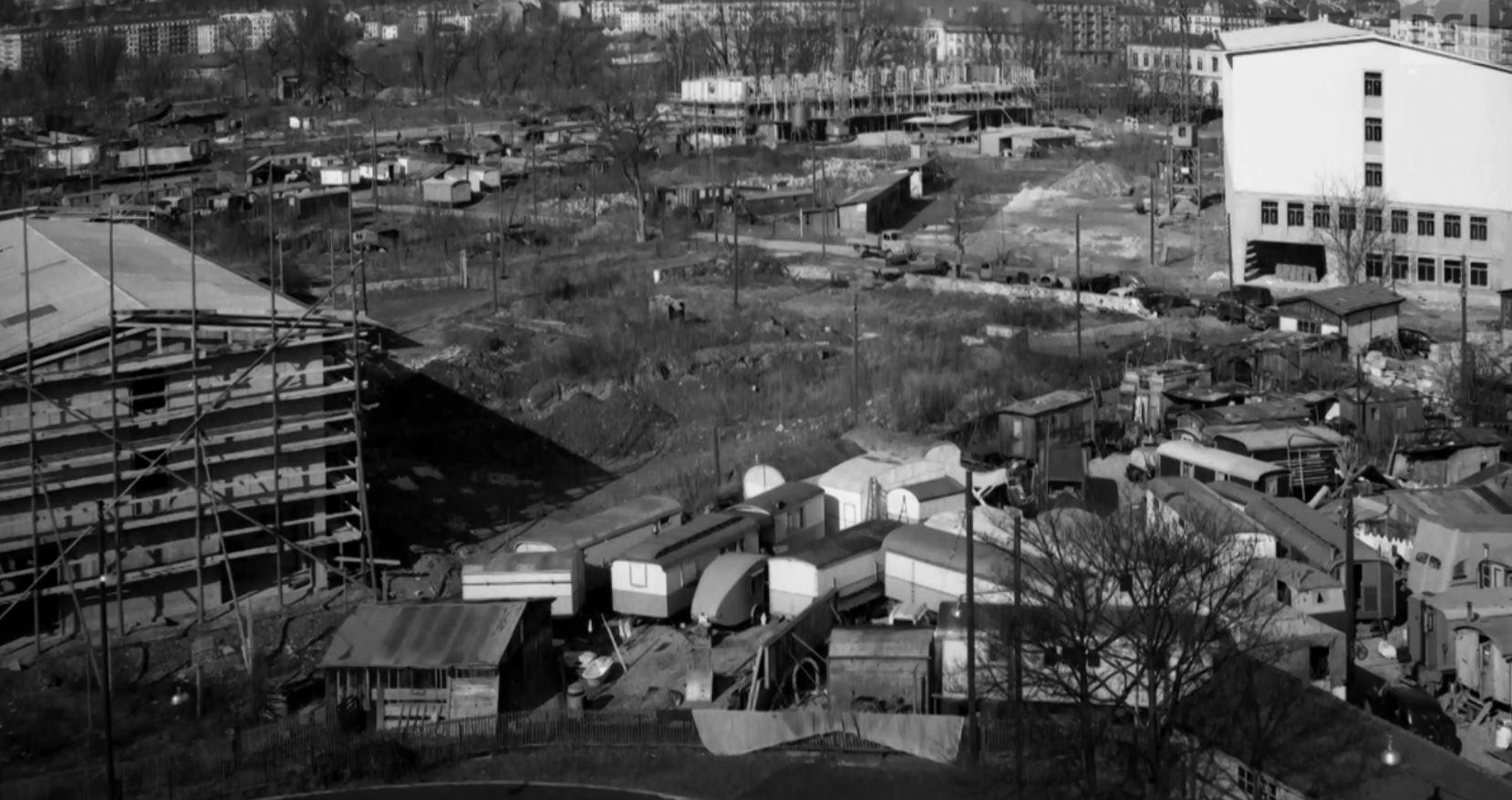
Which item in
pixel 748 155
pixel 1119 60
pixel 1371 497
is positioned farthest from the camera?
pixel 1119 60

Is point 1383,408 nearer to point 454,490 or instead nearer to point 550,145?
point 454,490

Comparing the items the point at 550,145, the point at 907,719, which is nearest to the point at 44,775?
the point at 907,719

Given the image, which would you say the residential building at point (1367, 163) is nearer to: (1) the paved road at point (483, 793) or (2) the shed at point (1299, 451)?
(2) the shed at point (1299, 451)

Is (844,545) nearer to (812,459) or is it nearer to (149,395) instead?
(812,459)

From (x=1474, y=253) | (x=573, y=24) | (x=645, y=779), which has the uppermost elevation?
(x=573, y=24)

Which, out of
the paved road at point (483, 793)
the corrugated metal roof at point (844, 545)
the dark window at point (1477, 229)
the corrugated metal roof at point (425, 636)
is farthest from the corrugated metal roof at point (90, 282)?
the dark window at point (1477, 229)

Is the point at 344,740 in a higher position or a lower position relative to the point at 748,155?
lower
